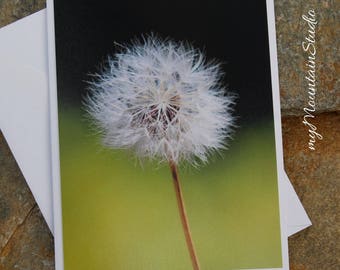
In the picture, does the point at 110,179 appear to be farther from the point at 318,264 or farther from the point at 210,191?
the point at 318,264

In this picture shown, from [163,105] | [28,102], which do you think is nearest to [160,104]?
[163,105]

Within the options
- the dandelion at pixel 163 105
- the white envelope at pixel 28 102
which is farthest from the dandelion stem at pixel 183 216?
the white envelope at pixel 28 102

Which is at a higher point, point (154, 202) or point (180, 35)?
point (180, 35)

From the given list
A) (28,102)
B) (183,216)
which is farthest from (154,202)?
(28,102)

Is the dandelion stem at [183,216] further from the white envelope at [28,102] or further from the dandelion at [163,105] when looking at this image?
the white envelope at [28,102]

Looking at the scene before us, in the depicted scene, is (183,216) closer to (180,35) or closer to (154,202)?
(154,202)

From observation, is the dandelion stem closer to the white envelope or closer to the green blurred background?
the green blurred background

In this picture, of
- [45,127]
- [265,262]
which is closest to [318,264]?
[265,262]
